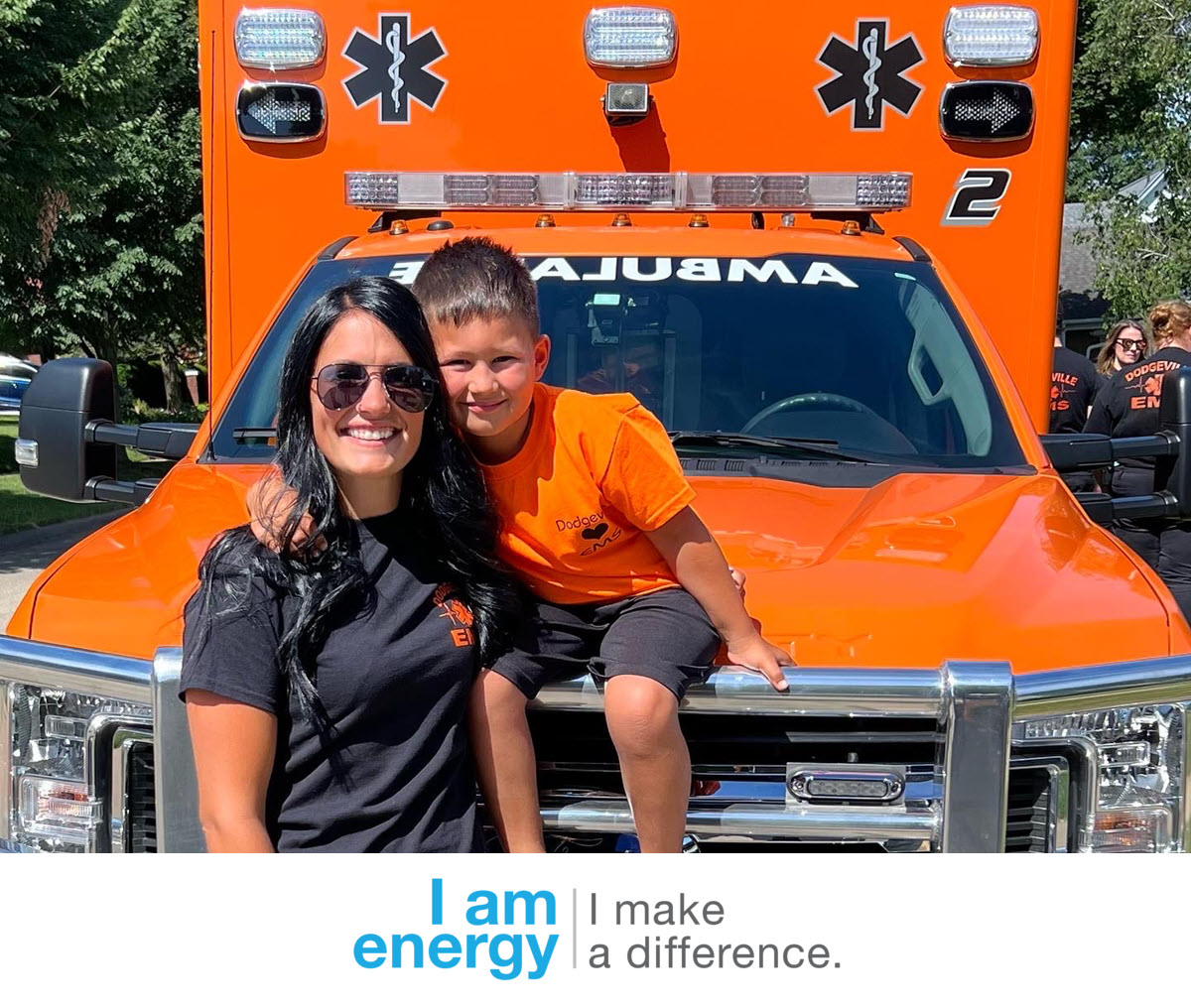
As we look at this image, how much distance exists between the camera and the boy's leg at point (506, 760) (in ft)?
7.93

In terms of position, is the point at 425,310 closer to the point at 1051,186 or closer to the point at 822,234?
the point at 822,234

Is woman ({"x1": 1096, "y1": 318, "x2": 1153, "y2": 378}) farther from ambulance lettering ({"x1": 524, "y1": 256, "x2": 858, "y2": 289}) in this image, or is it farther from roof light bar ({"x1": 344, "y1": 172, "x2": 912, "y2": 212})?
ambulance lettering ({"x1": 524, "y1": 256, "x2": 858, "y2": 289})

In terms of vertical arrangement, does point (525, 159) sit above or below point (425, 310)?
above

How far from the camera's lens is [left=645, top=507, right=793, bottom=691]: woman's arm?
2.46 metres

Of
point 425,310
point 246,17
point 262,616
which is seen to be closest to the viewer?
Result: point 262,616

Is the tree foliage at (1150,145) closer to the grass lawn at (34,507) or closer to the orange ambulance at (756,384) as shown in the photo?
the grass lawn at (34,507)

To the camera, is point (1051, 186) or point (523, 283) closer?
point (523, 283)

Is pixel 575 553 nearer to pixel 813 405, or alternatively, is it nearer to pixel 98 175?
pixel 813 405
